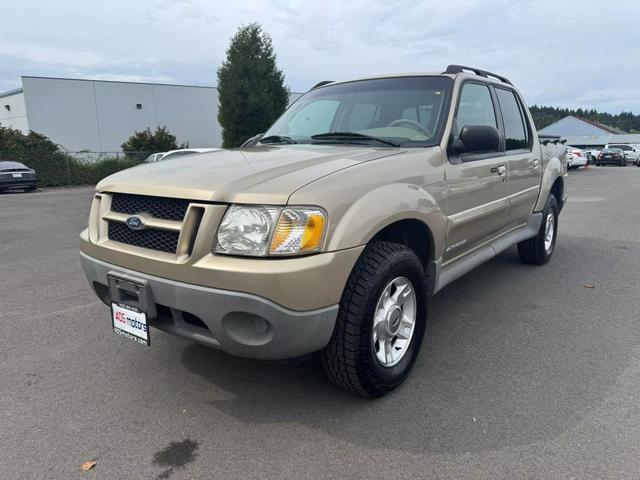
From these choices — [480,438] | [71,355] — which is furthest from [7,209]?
[480,438]

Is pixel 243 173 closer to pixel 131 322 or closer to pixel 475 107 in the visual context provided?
pixel 131 322

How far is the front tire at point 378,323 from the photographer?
7.79 ft

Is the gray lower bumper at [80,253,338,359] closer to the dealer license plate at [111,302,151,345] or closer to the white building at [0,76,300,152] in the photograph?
the dealer license plate at [111,302,151,345]

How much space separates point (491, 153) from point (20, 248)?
6.41m

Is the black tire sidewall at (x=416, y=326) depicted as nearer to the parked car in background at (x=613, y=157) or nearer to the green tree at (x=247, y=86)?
the green tree at (x=247, y=86)

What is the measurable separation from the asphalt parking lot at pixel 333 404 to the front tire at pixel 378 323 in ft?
0.58

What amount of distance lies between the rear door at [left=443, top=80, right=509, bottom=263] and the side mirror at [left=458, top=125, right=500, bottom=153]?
0.14 metres

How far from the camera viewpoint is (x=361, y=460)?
7.21 ft

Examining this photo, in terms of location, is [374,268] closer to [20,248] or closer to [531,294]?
[531,294]

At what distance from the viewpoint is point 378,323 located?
261 cm

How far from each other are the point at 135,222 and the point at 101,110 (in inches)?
1292

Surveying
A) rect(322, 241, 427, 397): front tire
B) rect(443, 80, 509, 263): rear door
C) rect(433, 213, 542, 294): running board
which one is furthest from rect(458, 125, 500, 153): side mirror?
rect(322, 241, 427, 397): front tire

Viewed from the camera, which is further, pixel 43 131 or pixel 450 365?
pixel 43 131

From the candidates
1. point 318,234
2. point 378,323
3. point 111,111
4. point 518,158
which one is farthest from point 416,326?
point 111,111
